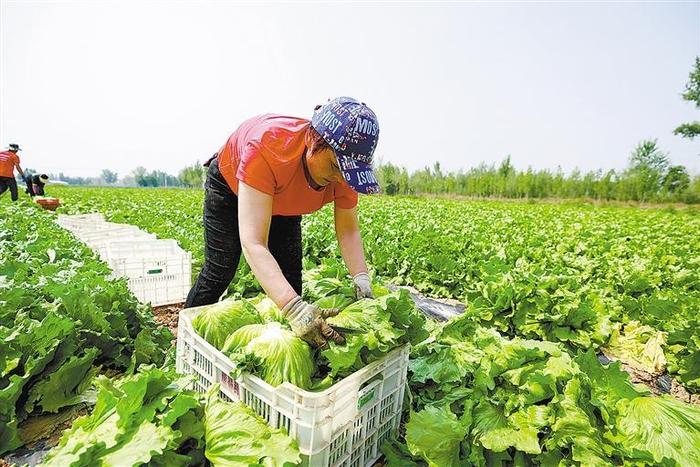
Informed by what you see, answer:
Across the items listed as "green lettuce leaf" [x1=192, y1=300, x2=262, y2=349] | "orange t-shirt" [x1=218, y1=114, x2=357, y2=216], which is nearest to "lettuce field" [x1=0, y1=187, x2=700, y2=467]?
"green lettuce leaf" [x1=192, y1=300, x2=262, y2=349]

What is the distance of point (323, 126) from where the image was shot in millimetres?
1908

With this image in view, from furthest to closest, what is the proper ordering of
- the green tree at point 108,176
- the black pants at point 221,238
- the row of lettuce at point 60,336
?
1. the green tree at point 108,176
2. the black pants at point 221,238
3. the row of lettuce at point 60,336

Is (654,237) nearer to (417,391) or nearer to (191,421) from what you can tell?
(417,391)

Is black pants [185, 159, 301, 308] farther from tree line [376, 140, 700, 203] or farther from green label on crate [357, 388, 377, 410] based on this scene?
tree line [376, 140, 700, 203]

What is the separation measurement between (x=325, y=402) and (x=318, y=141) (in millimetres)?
1208

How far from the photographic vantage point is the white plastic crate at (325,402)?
4.97ft

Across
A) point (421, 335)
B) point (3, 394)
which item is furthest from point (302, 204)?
point (3, 394)

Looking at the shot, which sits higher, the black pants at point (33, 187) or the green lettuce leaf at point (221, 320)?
the black pants at point (33, 187)

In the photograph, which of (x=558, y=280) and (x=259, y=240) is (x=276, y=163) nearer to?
(x=259, y=240)

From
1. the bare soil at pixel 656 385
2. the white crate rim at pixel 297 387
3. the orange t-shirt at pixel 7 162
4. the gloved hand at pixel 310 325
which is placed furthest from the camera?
the orange t-shirt at pixel 7 162

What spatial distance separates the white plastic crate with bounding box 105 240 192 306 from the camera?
449cm

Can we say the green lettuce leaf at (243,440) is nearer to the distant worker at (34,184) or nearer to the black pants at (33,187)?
the distant worker at (34,184)

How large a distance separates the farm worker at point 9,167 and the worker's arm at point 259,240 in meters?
14.2

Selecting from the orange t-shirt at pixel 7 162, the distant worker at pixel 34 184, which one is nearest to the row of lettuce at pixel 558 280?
the orange t-shirt at pixel 7 162
